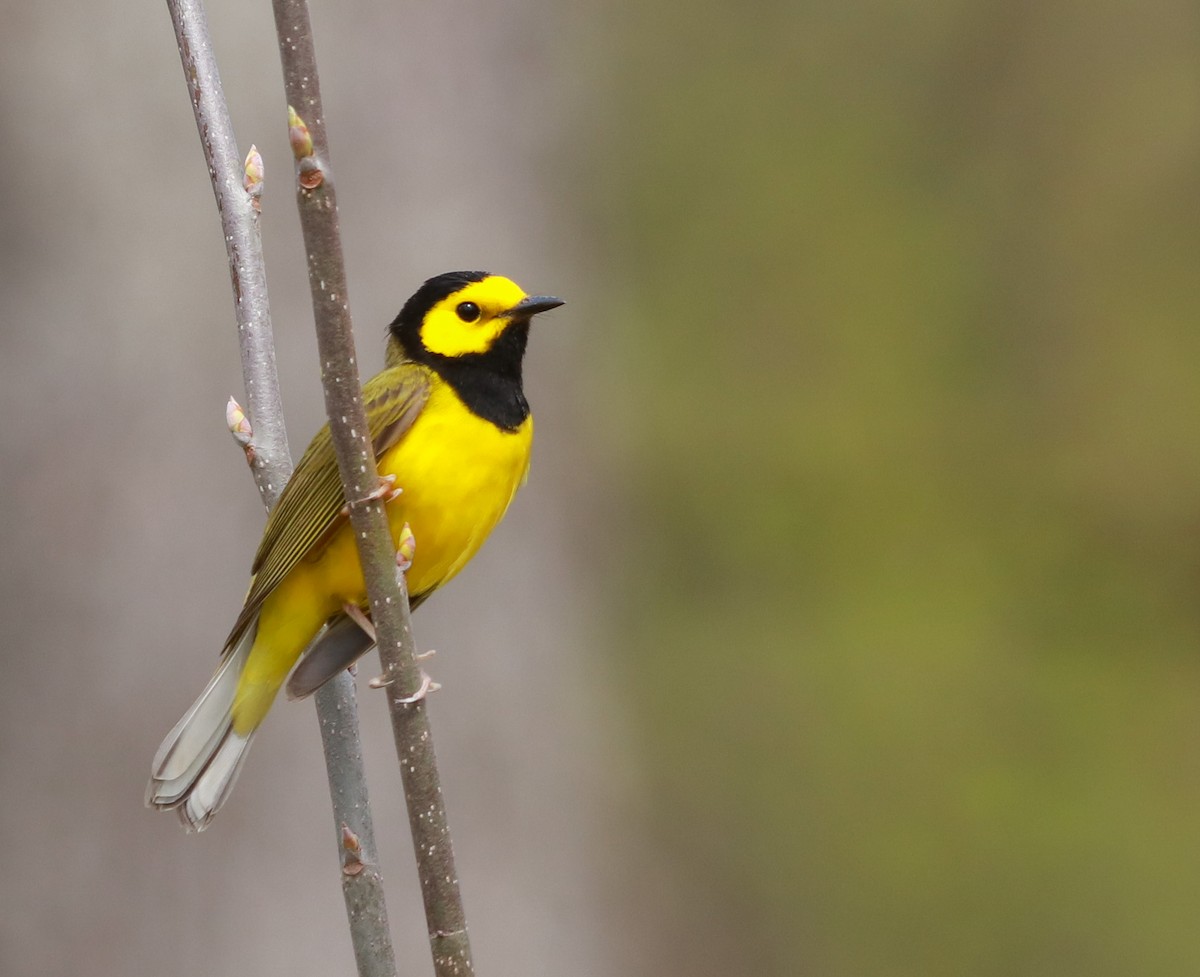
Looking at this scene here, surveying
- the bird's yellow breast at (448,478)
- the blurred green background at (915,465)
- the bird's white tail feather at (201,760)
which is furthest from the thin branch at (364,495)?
the blurred green background at (915,465)

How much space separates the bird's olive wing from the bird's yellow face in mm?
175

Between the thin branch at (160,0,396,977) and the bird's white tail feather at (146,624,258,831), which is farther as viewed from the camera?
the bird's white tail feather at (146,624,258,831)

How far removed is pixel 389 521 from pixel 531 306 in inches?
26.2

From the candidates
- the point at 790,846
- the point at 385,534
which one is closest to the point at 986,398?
the point at 790,846

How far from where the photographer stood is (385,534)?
1.91 m

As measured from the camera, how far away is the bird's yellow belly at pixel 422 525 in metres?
2.91

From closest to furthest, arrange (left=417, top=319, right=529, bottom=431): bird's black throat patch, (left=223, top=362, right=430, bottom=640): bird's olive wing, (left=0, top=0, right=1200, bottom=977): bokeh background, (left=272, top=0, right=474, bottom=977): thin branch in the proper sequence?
1. (left=272, top=0, right=474, bottom=977): thin branch
2. (left=223, top=362, right=430, bottom=640): bird's olive wing
3. (left=417, top=319, right=529, bottom=431): bird's black throat patch
4. (left=0, top=0, right=1200, bottom=977): bokeh background

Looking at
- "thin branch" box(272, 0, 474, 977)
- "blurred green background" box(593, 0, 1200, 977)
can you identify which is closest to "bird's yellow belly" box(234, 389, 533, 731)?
"thin branch" box(272, 0, 474, 977)

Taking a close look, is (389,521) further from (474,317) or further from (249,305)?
(474,317)

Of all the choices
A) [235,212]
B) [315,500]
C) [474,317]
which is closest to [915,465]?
[474,317]

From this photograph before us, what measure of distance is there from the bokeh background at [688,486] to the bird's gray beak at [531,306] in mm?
863

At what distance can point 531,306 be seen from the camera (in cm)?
317

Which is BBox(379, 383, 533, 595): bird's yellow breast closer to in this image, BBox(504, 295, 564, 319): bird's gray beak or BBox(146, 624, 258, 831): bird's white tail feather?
BBox(504, 295, 564, 319): bird's gray beak

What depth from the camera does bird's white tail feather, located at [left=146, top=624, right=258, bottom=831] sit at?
279cm
